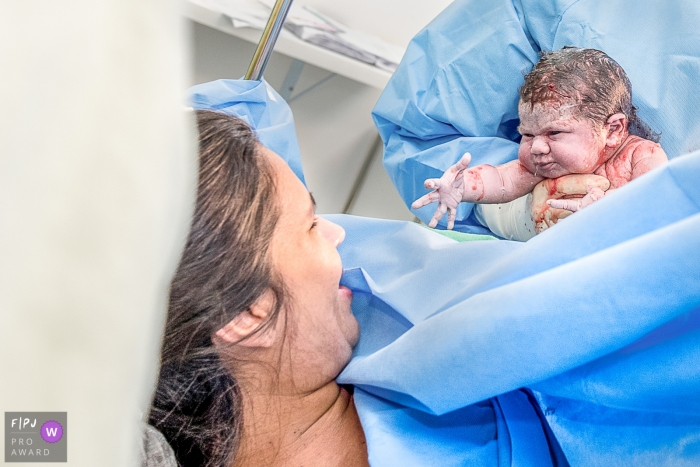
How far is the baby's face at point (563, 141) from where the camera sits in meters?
1.08

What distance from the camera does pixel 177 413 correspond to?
2.15 ft

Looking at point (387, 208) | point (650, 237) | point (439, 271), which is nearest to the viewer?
point (650, 237)

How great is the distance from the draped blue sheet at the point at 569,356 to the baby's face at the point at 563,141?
45cm

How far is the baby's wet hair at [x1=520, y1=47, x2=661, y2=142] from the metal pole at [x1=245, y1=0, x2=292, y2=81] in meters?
0.50

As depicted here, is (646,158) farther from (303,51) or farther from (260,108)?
(303,51)

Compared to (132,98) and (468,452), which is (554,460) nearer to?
(468,452)

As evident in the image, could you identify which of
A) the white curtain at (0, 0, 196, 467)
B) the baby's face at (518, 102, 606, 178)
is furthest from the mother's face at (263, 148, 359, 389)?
the baby's face at (518, 102, 606, 178)

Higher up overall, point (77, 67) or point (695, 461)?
point (77, 67)

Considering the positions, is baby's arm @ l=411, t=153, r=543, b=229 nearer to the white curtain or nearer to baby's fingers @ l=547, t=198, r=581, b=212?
baby's fingers @ l=547, t=198, r=581, b=212

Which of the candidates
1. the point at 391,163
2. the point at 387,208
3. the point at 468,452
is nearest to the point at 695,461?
the point at 468,452

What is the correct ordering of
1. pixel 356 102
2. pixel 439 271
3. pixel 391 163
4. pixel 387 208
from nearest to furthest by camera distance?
1. pixel 439 271
2. pixel 391 163
3. pixel 387 208
4. pixel 356 102

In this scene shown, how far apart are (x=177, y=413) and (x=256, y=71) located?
76cm

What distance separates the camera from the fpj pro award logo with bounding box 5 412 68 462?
0.81 ft

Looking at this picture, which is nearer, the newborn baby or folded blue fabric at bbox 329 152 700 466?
folded blue fabric at bbox 329 152 700 466
